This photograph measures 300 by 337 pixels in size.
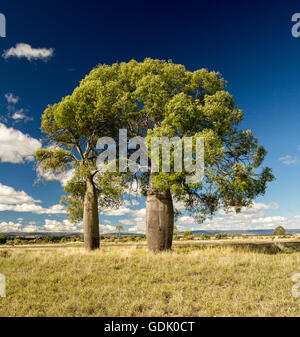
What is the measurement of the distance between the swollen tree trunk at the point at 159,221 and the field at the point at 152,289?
351 centimetres

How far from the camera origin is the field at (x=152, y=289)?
4766 millimetres

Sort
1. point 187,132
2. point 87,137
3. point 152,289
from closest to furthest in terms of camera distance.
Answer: point 152,289 → point 187,132 → point 87,137

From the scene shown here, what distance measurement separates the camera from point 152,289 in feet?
19.4

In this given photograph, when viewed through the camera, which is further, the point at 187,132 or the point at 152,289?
the point at 187,132

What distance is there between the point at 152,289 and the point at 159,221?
700cm

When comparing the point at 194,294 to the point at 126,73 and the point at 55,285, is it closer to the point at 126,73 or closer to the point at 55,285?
the point at 55,285

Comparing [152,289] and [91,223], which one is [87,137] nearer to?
[91,223]

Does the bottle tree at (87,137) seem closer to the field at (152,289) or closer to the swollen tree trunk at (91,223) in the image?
the swollen tree trunk at (91,223)

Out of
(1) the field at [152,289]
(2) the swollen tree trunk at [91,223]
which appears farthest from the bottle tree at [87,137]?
(1) the field at [152,289]

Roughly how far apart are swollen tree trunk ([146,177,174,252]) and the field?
11.5 ft

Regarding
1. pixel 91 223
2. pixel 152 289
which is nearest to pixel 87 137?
pixel 91 223

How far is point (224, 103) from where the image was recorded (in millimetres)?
13203
